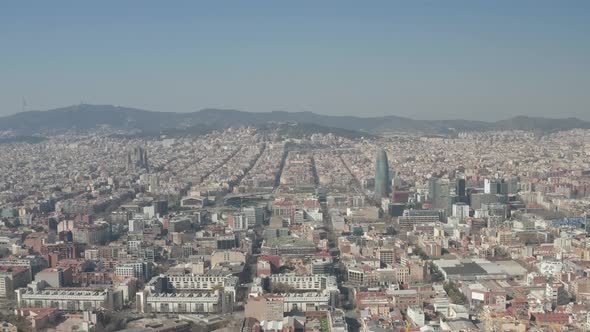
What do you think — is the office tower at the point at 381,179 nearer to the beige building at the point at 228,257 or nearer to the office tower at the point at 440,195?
the office tower at the point at 440,195

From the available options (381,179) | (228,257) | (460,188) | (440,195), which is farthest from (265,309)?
(381,179)

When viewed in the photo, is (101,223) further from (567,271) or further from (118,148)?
(118,148)

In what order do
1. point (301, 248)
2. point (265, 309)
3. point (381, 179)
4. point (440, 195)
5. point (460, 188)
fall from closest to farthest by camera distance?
point (265, 309) < point (301, 248) < point (440, 195) < point (460, 188) < point (381, 179)

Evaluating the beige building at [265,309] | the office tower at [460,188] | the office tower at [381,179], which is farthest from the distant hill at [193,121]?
the beige building at [265,309]

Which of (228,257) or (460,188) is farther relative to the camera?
(460,188)

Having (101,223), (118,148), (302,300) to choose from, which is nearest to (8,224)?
(101,223)

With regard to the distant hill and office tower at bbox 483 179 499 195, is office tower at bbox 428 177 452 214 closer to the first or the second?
office tower at bbox 483 179 499 195

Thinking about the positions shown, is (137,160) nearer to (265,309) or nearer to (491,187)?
(491,187)
